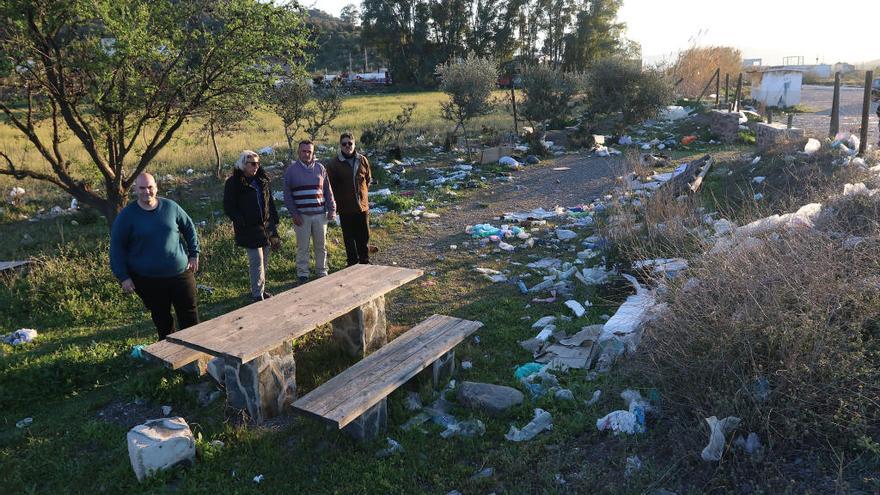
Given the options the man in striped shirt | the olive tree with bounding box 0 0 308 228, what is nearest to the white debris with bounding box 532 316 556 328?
the man in striped shirt

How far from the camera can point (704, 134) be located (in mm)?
16984

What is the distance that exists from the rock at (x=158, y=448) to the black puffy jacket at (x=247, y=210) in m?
2.55

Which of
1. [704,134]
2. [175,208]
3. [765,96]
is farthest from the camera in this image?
[765,96]

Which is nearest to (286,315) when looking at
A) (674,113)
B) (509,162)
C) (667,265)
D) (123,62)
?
(667,265)

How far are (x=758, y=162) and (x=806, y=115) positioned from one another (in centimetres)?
1343

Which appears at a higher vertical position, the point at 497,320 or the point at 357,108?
the point at 357,108

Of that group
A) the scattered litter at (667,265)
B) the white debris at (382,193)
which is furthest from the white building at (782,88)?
the scattered litter at (667,265)

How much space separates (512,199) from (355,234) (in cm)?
487

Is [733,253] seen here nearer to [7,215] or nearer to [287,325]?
[287,325]

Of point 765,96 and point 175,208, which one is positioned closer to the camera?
point 175,208

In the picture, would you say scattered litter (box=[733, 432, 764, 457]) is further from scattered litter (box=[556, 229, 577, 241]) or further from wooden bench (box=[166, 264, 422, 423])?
scattered litter (box=[556, 229, 577, 241])

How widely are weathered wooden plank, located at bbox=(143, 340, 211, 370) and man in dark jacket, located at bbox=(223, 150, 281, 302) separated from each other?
5.58ft

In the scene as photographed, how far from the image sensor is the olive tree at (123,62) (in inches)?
230

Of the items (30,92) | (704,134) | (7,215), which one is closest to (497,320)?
(30,92)
